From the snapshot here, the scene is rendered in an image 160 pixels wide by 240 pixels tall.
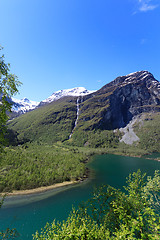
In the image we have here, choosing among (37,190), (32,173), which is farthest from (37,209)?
(32,173)

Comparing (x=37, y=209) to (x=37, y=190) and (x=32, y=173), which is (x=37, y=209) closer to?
(x=37, y=190)

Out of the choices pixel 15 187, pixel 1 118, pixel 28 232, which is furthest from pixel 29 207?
pixel 1 118

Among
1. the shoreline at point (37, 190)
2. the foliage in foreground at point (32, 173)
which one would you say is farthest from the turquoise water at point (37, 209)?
the foliage in foreground at point (32, 173)

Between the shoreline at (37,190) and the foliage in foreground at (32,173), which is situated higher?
the foliage in foreground at (32,173)

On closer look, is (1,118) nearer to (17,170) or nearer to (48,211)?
(48,211)

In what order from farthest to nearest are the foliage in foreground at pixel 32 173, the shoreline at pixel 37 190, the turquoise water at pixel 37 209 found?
the foliage in foreground at pixel 32 173 → the shoreline at pixel 37 190 → the turquoise water at pixel 37 209

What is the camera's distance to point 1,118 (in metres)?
10.1

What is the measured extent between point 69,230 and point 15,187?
2377 inches

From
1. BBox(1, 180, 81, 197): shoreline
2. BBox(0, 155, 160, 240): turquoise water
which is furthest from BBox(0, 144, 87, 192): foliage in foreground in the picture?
BBox(0, 155, 160, 240): turquoise water

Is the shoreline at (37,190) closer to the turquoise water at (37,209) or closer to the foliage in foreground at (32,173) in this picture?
the foliage in foreground at (32,173)

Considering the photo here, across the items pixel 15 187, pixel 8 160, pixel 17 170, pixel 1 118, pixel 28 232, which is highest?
pixel 1 118

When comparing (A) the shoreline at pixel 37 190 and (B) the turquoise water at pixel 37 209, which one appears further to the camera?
(A) the shoreline at pixel 37 190

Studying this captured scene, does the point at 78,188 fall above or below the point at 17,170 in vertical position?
below

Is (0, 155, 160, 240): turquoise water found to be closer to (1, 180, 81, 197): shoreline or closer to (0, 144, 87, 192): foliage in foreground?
(1, 180, 81, 197): shoreline
